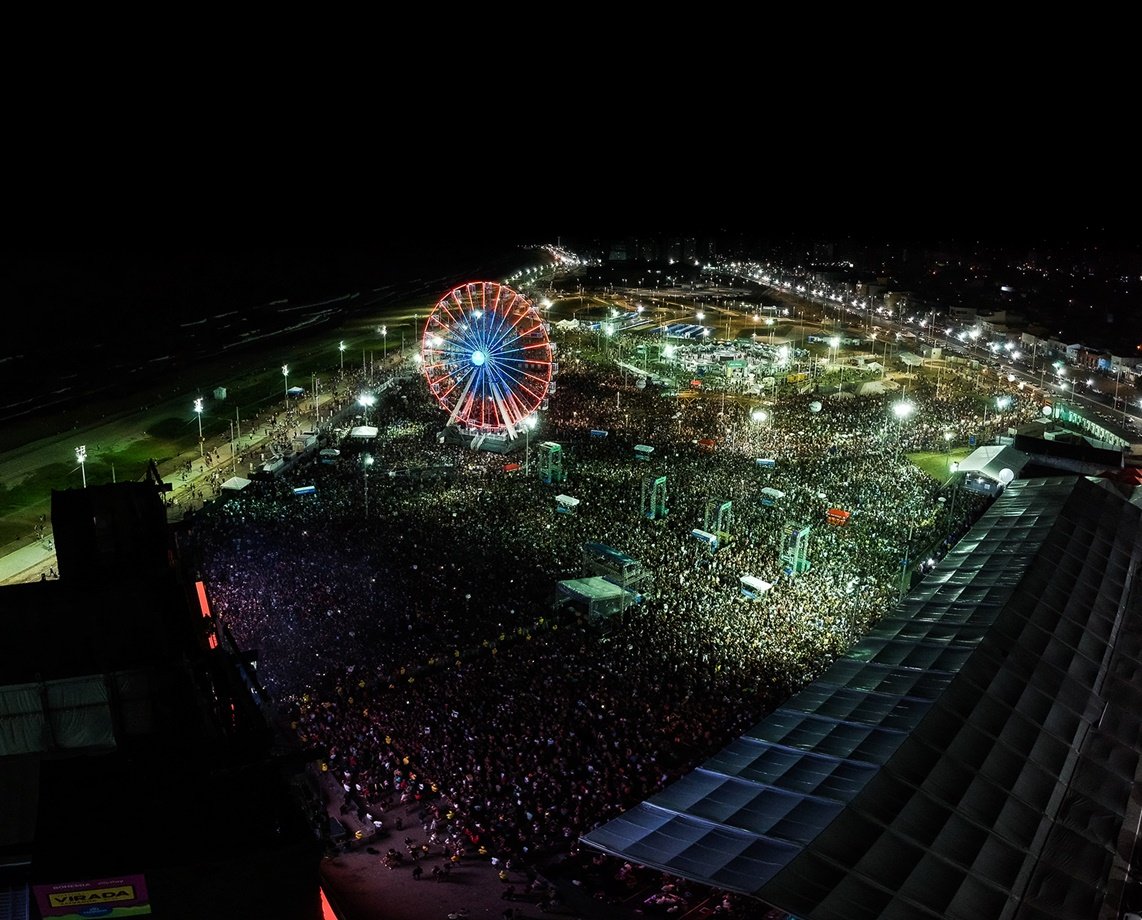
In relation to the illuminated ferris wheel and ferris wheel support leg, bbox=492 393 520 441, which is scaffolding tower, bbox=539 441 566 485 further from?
the illuminated ferris wheel

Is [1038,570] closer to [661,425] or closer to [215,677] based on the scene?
[215,677]

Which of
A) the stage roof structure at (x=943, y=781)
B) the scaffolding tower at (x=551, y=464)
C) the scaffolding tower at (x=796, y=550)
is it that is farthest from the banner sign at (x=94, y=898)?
the scaffolding tower at (x=551, y=464)

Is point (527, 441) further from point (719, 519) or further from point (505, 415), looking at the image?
point (719, 519)

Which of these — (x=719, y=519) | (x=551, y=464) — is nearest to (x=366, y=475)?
(x=551, y=464)

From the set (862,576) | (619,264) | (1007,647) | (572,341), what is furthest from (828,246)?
(1007,647)

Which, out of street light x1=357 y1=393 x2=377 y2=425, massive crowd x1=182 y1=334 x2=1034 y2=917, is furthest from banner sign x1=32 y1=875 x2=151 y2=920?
street light x1=357 y1=393 x2=377 y2=425

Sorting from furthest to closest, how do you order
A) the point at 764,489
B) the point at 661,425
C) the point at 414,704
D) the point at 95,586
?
1. the point at 661,425
2. the point at 764,489
3. the point at 414,704
4. the point at 95,586
